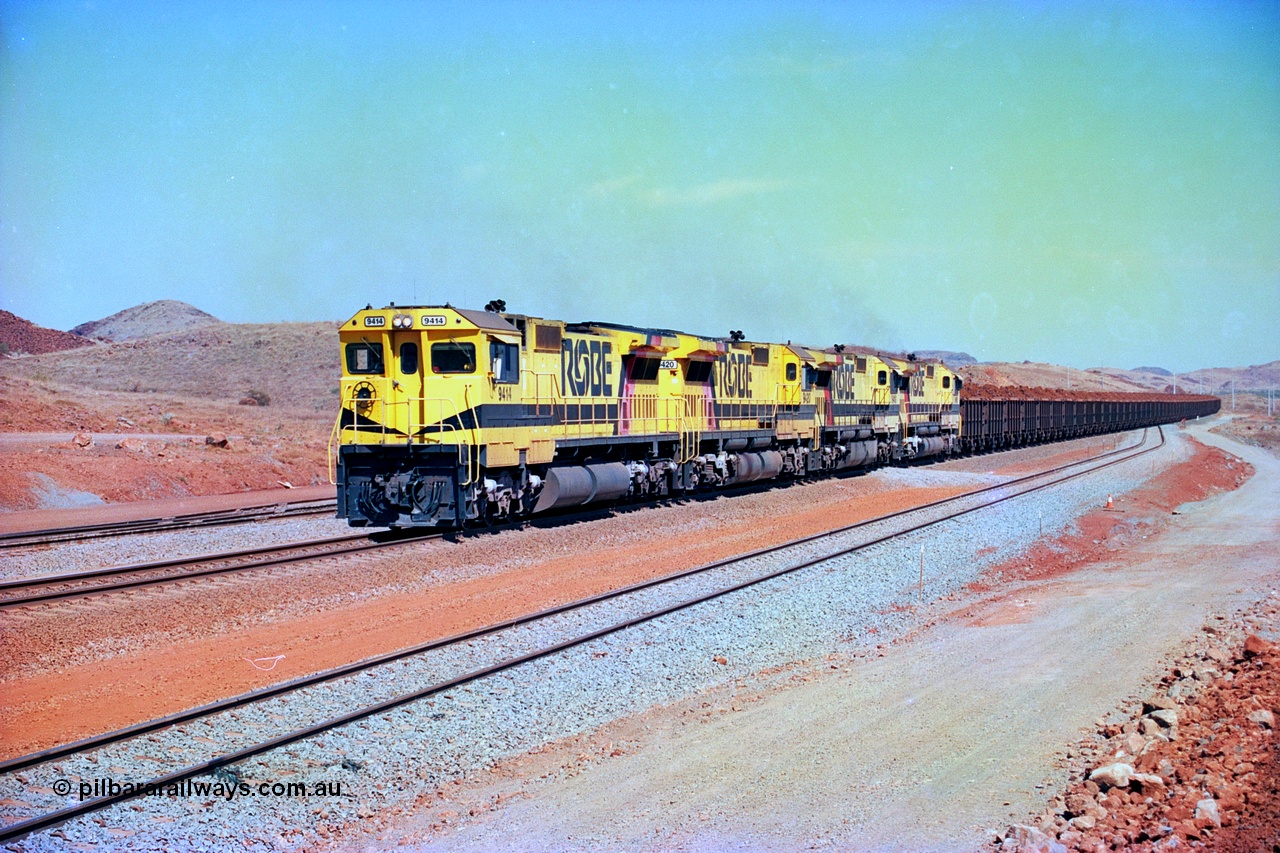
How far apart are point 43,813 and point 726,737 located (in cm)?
454

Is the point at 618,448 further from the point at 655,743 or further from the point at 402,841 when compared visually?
the point at 402,841

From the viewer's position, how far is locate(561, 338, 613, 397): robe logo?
62.5ft

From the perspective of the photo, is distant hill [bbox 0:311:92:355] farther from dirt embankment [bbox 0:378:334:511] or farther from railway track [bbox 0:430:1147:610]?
railway track [bbox 0:430:1147:610]

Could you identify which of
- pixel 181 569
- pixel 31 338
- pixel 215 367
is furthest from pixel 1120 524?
pixel 31 338

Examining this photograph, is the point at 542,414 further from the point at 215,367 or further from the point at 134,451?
→ the point at 215,367

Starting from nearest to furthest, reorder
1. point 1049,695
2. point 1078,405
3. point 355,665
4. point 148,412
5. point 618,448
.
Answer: point 1049,695 → point 355,665 → point 618,448 → point 148,412 → point 1078,405

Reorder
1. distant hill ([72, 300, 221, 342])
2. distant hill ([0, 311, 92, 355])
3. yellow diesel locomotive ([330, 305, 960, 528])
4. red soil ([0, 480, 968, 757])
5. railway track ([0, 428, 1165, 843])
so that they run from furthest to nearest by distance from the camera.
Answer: distant hill ([72, 300, 221, 342])
distant hill ([0, 311, 92, 355])
yellow diesel locomotive ([330, 305, 960, 528])
red soil ([0, 480, 968, 757])
railway track ([0, 428, 1165, 843])

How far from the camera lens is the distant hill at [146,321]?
122m

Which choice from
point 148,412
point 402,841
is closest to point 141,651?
point 402,841

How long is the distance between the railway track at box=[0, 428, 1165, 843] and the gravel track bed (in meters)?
6.70

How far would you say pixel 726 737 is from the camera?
24.9 feet

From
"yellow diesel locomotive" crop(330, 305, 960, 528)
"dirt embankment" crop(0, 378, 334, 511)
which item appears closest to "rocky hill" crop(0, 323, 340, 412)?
"dirt embankment" crop(0, 378, 334, 511)

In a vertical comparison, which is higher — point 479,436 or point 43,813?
point 479,436

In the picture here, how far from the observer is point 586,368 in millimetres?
19766
